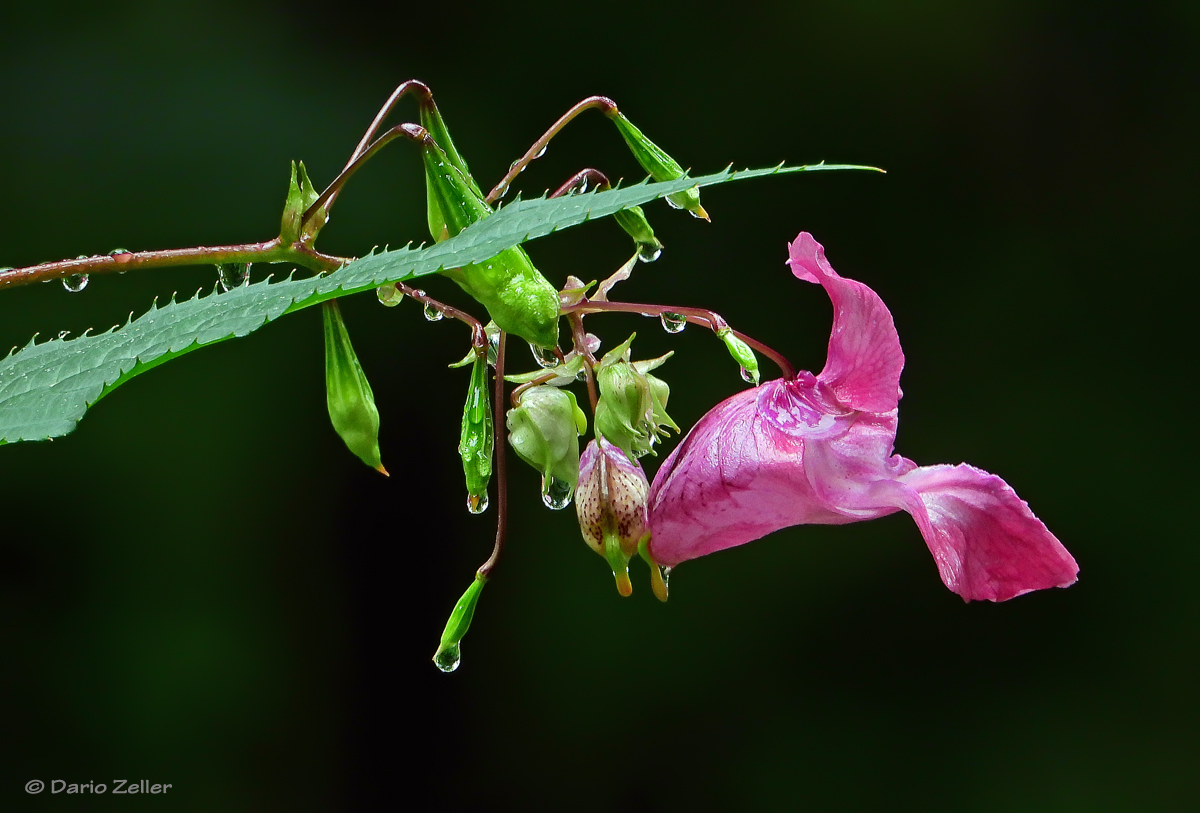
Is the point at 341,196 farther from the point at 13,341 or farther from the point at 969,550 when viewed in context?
the point at 969,550

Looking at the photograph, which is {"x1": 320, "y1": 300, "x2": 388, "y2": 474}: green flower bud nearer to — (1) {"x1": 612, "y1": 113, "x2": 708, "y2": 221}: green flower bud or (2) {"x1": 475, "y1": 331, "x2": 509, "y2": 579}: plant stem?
(2) {"x1": 475, "y1": 331, "x2": 509, "y2": 579}: plant stem

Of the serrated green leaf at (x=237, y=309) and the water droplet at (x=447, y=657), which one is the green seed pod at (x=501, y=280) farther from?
the water droplet at (x=447, y=657)

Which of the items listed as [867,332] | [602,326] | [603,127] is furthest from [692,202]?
[603,127]

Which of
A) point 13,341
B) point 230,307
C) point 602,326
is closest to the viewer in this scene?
point 230,307

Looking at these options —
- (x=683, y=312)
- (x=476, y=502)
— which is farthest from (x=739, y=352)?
(x=476, y=502)

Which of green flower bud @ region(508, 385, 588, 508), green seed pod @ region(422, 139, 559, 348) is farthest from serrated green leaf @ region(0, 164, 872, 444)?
green flower bud @ region(508, 385, 588, 508)

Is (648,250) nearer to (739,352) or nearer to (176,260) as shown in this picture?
(739,352)
